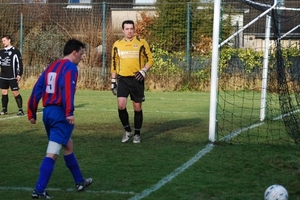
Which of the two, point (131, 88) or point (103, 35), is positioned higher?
point (103, 35)

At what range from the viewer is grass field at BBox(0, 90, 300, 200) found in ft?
22.6

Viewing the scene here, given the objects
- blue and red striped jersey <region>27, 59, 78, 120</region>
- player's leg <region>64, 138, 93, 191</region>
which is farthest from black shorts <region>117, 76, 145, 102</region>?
blue and red striped jersey <region>27, 59, 78, 120</region>

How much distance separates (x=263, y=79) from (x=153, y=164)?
17.9 feet

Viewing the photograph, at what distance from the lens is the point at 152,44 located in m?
25.8

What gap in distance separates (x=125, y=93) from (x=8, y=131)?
2817 millimetres

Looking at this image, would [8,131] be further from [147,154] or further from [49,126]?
[49,126]

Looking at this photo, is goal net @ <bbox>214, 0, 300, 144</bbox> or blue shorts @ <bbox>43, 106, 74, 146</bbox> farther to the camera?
goal net @ <bbox>214, 0, 300, 144</bbox>

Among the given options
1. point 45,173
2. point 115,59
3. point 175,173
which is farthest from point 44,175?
point 115,59

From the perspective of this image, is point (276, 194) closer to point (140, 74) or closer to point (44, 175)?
point (44, 175)

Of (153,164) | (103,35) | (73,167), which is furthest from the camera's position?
(103,35)

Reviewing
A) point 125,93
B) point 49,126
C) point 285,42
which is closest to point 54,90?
point 49,126

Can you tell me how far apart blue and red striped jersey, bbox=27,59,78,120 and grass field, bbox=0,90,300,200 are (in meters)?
1.01

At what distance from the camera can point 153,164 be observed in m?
8.52

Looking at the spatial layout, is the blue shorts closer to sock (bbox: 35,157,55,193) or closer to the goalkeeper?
sock (bbox: 35,157,55,193)
